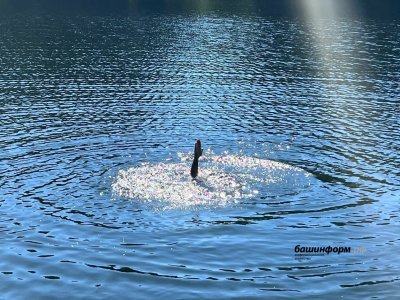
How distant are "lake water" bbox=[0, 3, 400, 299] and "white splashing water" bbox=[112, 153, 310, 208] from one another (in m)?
0.70

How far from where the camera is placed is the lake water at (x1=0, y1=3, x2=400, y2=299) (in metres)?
35.4

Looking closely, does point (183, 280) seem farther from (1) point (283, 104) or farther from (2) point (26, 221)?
(1) point (283, 104)

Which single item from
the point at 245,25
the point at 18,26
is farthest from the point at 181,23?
the point at 18,26

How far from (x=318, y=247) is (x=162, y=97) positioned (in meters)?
45.3

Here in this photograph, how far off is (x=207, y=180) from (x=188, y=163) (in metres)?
5.65

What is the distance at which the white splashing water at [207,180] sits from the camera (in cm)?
4478

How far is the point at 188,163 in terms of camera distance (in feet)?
174

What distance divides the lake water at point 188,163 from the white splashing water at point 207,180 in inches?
27.4
